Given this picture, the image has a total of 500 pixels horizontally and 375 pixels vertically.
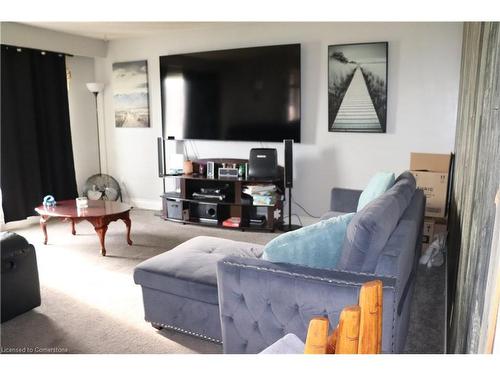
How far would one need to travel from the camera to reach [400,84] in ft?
14.0

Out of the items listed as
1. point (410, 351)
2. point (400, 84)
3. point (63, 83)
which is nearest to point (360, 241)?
point (410, 351)

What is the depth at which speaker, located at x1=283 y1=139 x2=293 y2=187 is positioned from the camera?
4.50m

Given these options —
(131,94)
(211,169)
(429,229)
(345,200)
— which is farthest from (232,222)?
(131,94)

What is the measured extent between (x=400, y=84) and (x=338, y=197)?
144cm

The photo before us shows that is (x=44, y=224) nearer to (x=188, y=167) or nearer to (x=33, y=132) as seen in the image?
(x=33, y=132)

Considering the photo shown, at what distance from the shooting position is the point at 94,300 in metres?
2.89

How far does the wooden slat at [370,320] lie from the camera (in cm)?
76

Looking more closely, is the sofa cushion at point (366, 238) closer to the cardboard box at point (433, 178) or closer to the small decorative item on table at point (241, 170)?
the cardboard box at point (433, 178)

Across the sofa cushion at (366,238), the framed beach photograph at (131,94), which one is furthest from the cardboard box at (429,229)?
the framed beach photograph at (131,94)

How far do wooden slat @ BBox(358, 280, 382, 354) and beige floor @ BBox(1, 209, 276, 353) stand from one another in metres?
1.66

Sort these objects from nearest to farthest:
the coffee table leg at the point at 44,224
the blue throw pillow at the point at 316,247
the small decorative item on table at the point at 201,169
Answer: the blue throw pillow at the point at 316,247 < the coffee table leg at the point at 44,224 < the small decorative item on table at the point at 201,169

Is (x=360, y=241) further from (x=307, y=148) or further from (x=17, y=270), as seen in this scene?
(x=307, y=148)

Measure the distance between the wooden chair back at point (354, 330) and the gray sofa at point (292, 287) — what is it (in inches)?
30.0

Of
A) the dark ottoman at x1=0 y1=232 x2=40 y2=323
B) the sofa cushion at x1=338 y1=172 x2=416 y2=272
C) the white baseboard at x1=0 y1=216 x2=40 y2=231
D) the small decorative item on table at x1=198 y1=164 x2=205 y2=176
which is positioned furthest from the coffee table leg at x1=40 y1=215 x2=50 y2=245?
the sofa cushion at x1=338 y1=172 x2=416 y2=272
